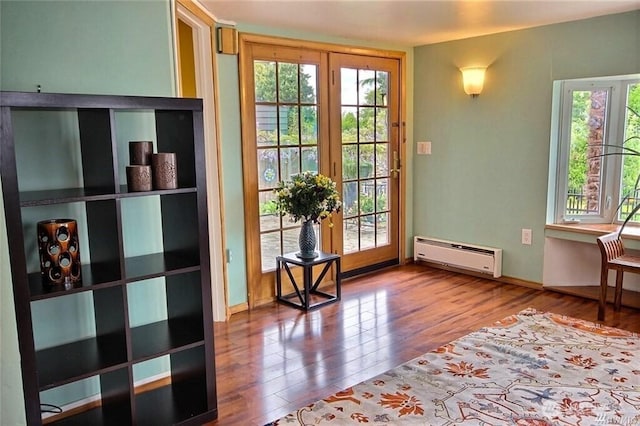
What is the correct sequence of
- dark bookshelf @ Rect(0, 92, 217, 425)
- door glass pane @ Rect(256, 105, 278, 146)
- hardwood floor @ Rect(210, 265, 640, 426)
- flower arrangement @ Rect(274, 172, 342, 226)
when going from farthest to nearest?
1. door glass pane @ Rect(256, 105, 278, 146)
2. flower arrangement @ Rect(274, 172, 342, 226)
3. hardwood floor @ Rect(210, 265, 640, 426)
4. dark bookshelf @ Rect(0, 92, 217, 425)

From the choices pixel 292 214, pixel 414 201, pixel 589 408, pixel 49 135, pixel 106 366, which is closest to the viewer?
pixel 106 366

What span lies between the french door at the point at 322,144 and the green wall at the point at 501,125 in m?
0.35

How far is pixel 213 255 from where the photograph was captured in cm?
373

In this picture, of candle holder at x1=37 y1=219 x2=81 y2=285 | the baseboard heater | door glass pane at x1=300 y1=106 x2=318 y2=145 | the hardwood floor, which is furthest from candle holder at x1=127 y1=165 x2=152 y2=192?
the baseboard heater

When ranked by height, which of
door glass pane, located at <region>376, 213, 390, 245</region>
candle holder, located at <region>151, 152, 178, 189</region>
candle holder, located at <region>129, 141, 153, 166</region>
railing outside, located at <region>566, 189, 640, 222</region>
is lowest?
door glass pane, located at <region>376, 213, 390, 245</region>

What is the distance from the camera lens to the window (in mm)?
3994

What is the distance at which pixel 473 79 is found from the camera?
14.8 feet

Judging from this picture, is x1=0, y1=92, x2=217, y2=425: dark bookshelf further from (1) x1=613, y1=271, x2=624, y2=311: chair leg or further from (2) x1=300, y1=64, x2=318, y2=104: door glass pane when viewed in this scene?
(1) x1=613, y1=271, x2=624, y2=311: chair leg

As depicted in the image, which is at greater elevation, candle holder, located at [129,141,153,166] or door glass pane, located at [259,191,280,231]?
candle holder, located at [129,141,153,166]

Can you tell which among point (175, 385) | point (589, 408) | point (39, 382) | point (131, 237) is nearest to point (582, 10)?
point (589, 408)

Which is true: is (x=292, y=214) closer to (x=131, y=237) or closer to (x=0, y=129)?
(x=131, y=237)

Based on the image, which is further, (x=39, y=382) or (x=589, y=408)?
(x=589, y=408)

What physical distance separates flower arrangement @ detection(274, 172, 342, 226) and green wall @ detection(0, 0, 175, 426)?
1.33 m

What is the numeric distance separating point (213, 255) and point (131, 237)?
45.7 inches
